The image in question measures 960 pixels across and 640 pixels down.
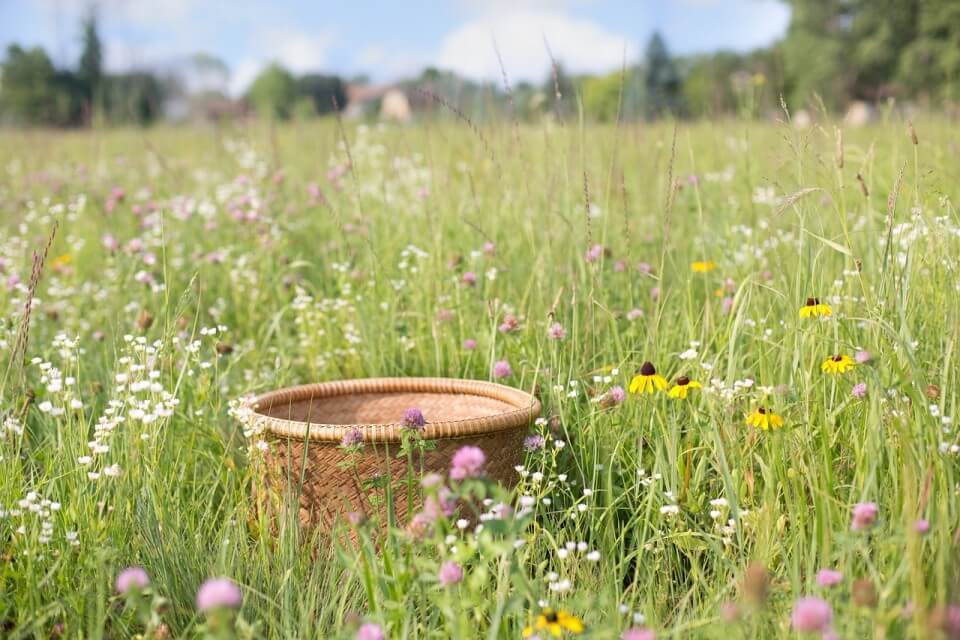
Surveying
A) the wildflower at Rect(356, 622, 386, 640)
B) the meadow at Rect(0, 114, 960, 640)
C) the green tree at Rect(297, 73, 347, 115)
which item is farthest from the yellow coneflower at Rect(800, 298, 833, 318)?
the green tree at Rect(297, 73, 347, 115)

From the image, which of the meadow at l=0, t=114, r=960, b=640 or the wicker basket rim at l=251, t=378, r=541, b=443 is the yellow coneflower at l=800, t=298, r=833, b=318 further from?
the wicker basket rim at l=251, t=378, r=541, b=443

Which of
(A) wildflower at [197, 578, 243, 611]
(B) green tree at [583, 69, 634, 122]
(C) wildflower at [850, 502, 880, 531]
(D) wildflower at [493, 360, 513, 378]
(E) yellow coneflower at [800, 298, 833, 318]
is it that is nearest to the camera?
(A) wildflower at [197, 578, 243, 611]

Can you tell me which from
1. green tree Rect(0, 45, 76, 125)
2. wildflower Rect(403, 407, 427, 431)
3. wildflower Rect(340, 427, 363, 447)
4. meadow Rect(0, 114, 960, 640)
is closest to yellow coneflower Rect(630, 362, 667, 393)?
meadow Rect(0, 114, 960, 640)

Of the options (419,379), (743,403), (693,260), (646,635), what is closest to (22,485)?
(419,379)

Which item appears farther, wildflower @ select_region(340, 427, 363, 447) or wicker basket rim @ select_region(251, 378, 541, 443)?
wicker basket rim @ select_region(251, 378, 541, 443)

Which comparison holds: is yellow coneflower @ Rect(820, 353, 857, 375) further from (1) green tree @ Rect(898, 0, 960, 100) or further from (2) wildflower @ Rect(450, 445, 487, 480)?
(1) green tree @ Rect(898, 0, 960, 100)

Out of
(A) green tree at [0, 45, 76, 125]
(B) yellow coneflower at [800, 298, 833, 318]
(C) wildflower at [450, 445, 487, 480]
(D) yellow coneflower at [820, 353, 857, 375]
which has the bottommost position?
(C) wildflower at [450, 445, 487, 480]

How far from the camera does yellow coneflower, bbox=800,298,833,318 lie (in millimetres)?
1949

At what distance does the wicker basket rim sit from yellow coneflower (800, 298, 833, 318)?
646 mm

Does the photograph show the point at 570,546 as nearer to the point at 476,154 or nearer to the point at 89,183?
the point at 476,154

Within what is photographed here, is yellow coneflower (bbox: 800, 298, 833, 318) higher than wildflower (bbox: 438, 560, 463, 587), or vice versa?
yellow coneflower (bbox: 800, 298, 833, 318)

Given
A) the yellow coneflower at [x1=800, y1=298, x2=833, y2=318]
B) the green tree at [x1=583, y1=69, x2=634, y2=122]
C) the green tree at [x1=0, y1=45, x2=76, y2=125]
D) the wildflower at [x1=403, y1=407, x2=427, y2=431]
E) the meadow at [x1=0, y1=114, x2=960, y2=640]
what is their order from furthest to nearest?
1. the green tree at [x1=0, y1=45, x2=76, y2=125]
2. the green tree at [x1=583, y1=69, x2=634, y2=122]
3. the yellow coneflower at [x1=800, y1=298, x2=833, y2=318]
4. the wildflower at [x1=403, y1=407, x2=427, y2=431]
5. the meadow at [x1=0, y1=114, x2=960, y2=640]

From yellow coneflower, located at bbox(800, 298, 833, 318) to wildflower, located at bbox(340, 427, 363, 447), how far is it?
99cm

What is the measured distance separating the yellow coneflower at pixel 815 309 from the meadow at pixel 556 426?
41 mm
